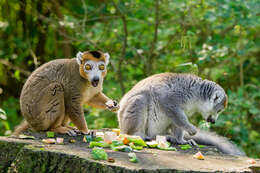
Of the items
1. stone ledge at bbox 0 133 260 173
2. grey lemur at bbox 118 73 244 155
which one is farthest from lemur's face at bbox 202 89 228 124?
stone ledge at bbox 0 133 260 173

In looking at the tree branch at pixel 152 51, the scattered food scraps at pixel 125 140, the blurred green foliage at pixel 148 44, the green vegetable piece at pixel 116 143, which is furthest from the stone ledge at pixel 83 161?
the tree branch at pixel 152 51

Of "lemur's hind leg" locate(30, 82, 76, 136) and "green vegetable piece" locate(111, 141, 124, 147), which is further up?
"lemur's hind leg" locate(30, 82, 76, 136)

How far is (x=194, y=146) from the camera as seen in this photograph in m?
6.08

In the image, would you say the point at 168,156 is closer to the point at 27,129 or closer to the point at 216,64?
the point at 27,129

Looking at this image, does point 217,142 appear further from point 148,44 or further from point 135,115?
point 148,44

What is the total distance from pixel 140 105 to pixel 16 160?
2271 millimetres

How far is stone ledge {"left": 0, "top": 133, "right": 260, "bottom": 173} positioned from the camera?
12.8ft

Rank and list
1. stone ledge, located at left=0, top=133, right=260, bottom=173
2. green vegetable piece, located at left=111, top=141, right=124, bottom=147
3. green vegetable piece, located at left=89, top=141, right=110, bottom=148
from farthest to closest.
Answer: green vegetable piece, located at left=111, top=141, right=124, bottom=147 < green vegetable piece, located at left=89, top=141, right=110, bottom=148 < stone ledge, located at left=0, top=133, right=260, bottom=173

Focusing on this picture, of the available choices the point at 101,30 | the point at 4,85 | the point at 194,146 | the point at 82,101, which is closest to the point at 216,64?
the point at 101,30

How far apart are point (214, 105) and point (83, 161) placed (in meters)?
3.20

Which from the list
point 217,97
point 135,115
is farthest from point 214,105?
point 135,115

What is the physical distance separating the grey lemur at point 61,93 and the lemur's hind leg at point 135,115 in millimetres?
235

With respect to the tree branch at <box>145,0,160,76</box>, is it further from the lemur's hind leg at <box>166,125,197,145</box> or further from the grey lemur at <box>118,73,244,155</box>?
the lemur's hind leg at <box>166,125,197,145</box>

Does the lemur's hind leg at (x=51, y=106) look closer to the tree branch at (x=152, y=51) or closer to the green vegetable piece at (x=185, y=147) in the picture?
the green vegetable piece at (x=185, y=147)
